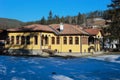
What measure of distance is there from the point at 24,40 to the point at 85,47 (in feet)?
34.5

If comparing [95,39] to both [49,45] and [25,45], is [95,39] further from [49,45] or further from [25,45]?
[25,45]

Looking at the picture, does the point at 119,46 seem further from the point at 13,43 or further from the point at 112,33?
the point at 13,43

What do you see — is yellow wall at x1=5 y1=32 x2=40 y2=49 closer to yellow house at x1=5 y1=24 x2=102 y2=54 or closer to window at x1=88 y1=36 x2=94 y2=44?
yellow house at x1=5 y1=24 x2=102 y2=54

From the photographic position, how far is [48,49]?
143 feet

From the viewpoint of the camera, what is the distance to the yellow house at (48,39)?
43.0 m

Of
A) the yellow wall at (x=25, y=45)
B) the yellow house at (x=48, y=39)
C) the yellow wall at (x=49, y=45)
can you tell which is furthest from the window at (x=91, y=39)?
the yellow wall at (x=25, y=45)

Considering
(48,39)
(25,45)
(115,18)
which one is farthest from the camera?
(115,18)

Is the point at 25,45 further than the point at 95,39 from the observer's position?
No

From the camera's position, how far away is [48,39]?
45.9 metres

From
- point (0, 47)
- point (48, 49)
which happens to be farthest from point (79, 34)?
point (0, 47)

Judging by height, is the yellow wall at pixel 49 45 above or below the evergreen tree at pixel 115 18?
below

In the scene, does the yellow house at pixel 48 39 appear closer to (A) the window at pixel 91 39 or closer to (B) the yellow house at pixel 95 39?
(A) the window at pixel 91 39

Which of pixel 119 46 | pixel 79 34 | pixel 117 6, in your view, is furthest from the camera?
pixel 119 46

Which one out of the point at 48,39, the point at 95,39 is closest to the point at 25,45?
the point at 48,39
